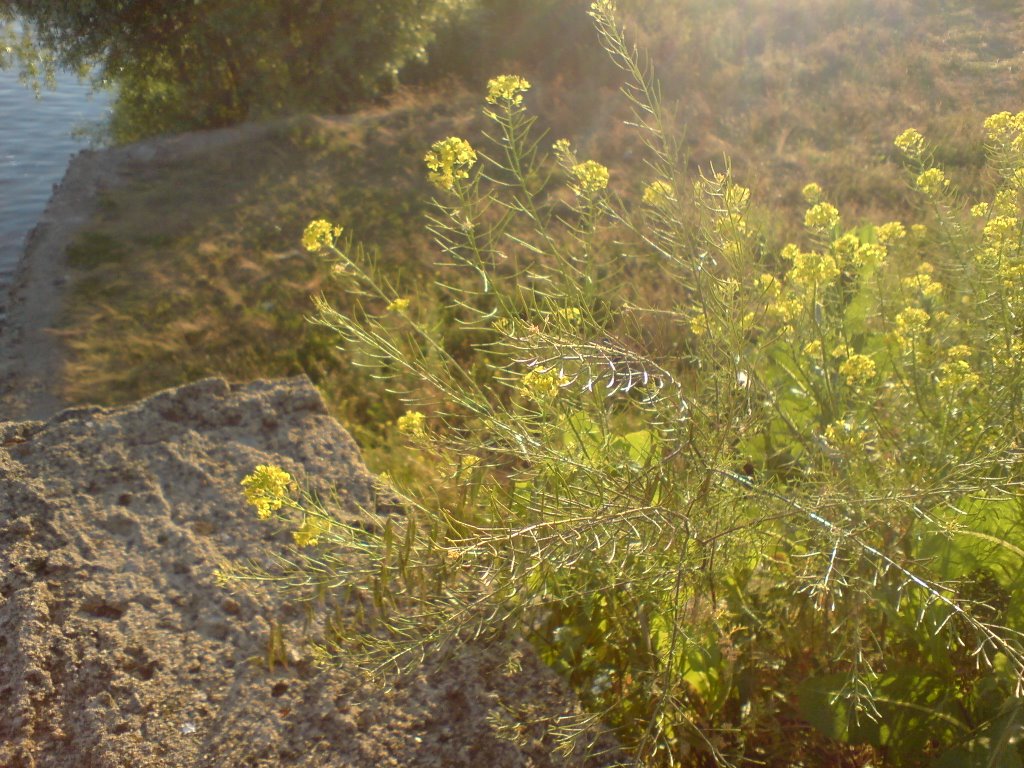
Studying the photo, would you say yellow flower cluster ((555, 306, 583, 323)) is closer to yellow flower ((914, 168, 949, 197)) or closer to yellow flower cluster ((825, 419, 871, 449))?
yellow flower cluster ((825, 419, 871, 449))

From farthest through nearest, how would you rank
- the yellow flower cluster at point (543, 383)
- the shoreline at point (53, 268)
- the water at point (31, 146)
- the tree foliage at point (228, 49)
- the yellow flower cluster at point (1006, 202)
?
the tree foliage at point (228, 49)
the water at point (31, 146)
the shoreline at point (53, 268)
the yellow flower cluster at point (1006, 202)
the yellow flower cluster at point (543, 383)

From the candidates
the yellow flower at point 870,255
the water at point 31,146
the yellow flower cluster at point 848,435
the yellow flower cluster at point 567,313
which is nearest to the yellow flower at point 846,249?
the yellow flower at point 870,255

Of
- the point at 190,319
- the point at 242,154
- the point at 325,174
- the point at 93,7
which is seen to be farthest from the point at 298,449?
the point at 93,7

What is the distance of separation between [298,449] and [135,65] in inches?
293

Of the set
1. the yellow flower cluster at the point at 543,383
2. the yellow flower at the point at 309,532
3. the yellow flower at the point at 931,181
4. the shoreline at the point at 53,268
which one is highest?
the yellow flower at the point at 931,181

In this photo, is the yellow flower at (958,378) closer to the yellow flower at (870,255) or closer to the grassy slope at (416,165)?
the yellow flower at (870,255)

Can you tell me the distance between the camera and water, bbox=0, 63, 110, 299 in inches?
317

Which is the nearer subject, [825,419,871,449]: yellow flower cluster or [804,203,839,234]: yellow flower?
[825,419,871,449]: yellow flower cluster

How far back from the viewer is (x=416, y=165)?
767cm

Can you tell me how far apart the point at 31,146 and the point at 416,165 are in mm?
5738

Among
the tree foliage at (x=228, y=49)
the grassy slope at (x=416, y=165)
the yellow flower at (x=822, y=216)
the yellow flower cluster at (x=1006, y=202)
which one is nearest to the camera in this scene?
the yellow flower cluster at (x=1006, y=202)

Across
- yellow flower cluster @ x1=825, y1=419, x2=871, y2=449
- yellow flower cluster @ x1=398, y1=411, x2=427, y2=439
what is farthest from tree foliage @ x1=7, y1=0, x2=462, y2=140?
yellow flower cluster @ x1=825, y1=419, x2=871, y2=449

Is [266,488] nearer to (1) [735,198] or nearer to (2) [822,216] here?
(1) [735,198]

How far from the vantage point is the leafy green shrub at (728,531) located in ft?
5.55
